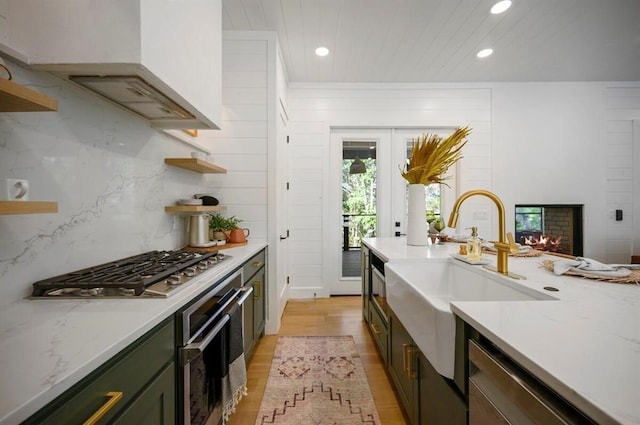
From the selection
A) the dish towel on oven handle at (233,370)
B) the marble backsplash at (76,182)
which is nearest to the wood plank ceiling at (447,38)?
the marble backsplash at (76,182)

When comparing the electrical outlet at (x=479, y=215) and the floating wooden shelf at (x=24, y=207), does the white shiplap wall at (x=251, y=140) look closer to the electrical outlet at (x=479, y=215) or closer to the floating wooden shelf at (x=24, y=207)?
the floating wooden shelf at (x=24, y=207)

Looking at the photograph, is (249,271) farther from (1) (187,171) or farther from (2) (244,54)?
(2) (244,54)

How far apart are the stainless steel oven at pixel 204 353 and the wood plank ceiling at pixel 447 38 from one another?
2.34 metres

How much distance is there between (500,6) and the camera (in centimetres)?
223

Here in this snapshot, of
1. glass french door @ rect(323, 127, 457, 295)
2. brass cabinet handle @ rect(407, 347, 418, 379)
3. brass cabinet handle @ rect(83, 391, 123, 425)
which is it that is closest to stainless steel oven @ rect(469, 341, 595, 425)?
brass cabinet handle @ rect(407, 347, 418, 379)

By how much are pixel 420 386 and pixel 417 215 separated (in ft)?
3.94

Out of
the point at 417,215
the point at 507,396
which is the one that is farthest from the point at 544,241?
the point at 507,396

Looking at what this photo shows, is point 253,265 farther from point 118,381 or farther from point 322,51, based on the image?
point 322,51

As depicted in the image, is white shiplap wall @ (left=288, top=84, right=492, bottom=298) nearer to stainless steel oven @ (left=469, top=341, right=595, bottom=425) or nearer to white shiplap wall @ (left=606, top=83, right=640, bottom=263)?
white shiplap wall @ (left=606, top=83, right=640, bottom=263)

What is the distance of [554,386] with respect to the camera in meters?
0.45

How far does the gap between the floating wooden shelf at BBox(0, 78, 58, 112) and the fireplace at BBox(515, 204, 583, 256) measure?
4527mm

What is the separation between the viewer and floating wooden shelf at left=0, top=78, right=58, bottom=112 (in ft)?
2.35

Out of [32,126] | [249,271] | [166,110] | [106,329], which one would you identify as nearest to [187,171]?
[166,110]

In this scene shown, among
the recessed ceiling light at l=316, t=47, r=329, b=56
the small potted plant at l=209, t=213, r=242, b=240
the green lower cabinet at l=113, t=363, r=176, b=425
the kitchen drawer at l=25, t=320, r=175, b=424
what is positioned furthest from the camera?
the recessed ceiling light at l=316, t=47, r=329, b=56
